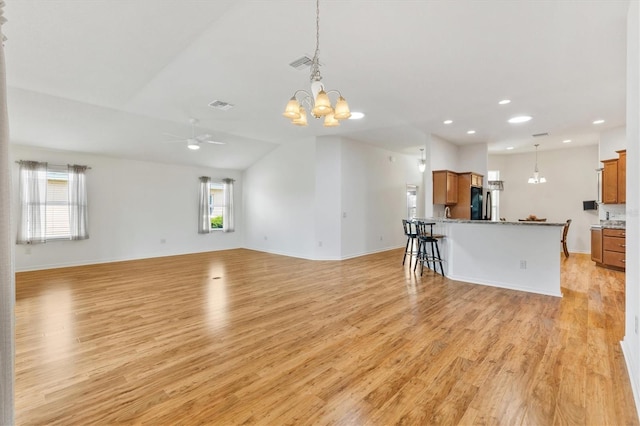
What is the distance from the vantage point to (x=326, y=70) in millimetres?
3414

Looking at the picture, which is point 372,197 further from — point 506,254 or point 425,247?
point 506,254

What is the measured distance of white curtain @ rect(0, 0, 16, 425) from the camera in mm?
965

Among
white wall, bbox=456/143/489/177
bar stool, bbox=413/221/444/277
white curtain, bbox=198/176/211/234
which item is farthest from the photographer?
white curtain, bbox=198/176/211/234

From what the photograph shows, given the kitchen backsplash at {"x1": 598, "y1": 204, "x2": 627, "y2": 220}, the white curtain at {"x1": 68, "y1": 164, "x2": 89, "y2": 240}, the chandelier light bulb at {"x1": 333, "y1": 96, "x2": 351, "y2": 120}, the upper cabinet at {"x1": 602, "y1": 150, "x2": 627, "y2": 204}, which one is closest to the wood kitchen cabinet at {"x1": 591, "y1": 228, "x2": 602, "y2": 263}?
the kitchen backsplash at {"x1": 598, "y1": 204, "x2": 627, "y2": 220}

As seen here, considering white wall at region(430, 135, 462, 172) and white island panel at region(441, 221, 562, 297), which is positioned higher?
white wall at region(430, 135, 462, 172)

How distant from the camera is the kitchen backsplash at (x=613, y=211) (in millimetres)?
6145

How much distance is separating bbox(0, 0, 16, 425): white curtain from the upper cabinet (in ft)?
27.4

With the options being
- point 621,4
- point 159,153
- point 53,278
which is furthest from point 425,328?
point 159,153

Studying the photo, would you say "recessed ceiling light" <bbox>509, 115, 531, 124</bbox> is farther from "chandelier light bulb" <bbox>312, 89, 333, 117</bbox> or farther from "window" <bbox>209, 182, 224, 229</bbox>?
"window" <bbox>209, 182, 224, 229</bbox>

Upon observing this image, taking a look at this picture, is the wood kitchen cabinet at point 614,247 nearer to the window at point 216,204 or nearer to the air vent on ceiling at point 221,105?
the air vent on ceiling at point 221,105

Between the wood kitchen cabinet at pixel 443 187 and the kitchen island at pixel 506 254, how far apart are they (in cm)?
134

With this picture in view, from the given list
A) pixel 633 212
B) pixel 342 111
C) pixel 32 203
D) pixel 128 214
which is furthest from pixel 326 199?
pixel 32 203

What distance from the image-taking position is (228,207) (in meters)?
9.06

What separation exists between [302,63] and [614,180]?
6762 millimetres
